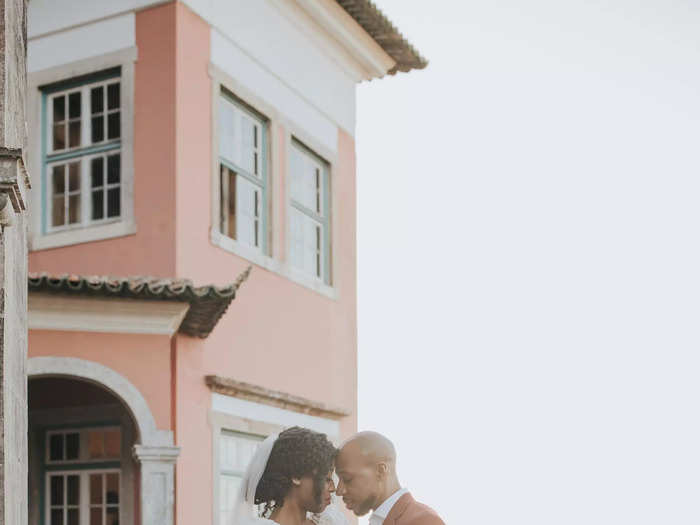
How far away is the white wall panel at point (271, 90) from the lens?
41.9ft

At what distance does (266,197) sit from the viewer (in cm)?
1338

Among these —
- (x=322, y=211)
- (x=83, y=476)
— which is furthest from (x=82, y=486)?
(x=322, y=211)

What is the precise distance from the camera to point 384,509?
5.17 m

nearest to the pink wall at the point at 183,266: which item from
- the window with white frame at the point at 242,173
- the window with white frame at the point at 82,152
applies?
the window with white frame at the point at 242,173

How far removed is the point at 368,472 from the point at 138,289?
5242 millimetres

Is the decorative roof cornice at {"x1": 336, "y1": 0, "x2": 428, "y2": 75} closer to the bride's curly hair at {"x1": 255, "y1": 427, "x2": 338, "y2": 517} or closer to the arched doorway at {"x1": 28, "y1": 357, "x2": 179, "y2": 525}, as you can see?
Answer: the arched doorway at {"x1": 28, "y1": 357, "x2": 179, "y2": 525}

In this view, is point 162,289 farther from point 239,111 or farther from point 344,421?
point 344,421

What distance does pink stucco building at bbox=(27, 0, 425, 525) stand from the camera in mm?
10641

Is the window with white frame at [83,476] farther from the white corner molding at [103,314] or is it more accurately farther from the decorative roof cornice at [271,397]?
the white corner molding at [103,314]

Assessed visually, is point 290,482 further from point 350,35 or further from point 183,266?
point 350,35

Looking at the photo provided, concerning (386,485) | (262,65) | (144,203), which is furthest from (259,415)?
(386,485)

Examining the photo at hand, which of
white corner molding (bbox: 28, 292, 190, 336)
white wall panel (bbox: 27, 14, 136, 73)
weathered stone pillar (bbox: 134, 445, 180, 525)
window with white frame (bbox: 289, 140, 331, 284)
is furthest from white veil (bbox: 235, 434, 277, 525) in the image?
window with white frame (bbox: 289, 140, 331, 284)

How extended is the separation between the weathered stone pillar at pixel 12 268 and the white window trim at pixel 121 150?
251 inches

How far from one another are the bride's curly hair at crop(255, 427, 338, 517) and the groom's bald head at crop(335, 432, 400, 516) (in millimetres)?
413
